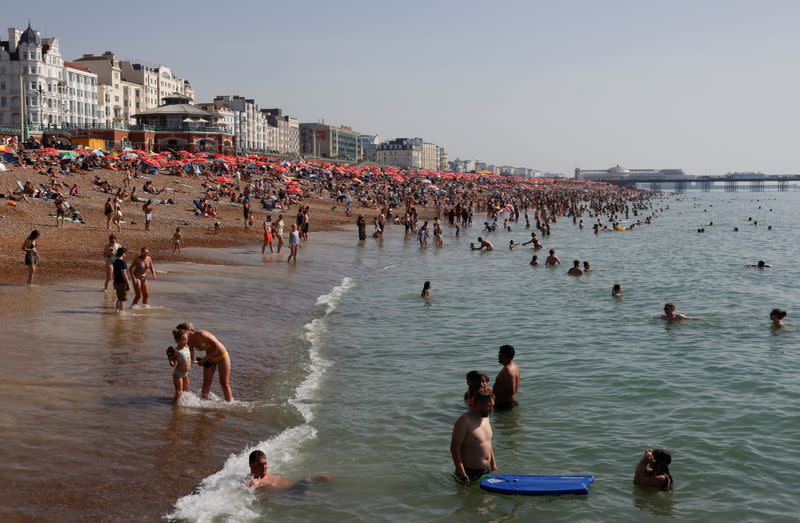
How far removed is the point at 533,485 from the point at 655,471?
1.37 metres

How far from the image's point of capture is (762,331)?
1659cm

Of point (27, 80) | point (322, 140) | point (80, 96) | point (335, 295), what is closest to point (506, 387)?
point (335, 295)

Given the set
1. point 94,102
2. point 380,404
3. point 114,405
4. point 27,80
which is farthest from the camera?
point 94,102

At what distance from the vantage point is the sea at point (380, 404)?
7.46m

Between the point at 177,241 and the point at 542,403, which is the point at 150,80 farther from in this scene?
the point at 542,403

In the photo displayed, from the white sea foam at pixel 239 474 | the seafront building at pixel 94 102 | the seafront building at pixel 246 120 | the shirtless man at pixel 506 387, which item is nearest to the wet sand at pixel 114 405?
the white sea foam at pixel 239 474

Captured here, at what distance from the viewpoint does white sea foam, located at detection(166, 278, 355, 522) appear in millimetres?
7062

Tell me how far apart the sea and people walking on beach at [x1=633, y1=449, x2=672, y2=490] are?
0.42 ft

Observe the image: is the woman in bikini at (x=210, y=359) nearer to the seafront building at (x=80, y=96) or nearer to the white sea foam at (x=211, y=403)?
the white sea foam at (x=211, y=403)

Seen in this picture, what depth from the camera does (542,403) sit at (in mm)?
11000

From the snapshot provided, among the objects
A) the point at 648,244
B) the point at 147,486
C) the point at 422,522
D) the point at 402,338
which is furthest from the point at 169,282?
Result: the point at 648,244

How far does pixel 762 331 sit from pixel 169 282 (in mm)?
13914

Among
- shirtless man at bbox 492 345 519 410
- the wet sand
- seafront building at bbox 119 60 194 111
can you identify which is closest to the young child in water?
the wet sand

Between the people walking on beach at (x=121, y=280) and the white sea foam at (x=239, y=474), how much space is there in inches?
179
